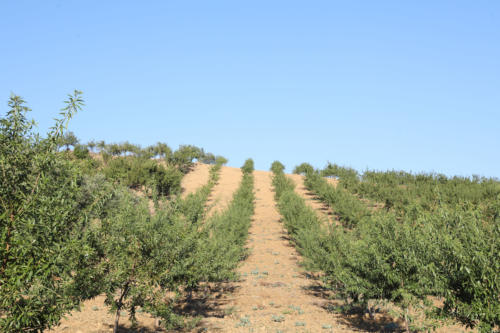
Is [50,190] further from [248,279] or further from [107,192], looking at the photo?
[248,279]

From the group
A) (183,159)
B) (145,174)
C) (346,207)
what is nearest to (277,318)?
(346,207)

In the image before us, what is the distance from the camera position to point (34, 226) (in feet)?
20.7

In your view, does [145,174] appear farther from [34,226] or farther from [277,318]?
[34,226]

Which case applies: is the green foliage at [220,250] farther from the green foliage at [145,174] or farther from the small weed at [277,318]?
the green foliage at [145,174]

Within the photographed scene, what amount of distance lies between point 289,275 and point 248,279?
12.2ft

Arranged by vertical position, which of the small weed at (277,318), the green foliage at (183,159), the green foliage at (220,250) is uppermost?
the green foliage at (183,159)

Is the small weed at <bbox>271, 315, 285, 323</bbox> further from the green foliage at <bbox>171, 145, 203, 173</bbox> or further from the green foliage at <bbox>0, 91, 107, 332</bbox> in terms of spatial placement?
the green foliage at <bbox>171, 145, 203, 173</bbox>

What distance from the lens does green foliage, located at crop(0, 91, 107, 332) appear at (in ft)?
20.0

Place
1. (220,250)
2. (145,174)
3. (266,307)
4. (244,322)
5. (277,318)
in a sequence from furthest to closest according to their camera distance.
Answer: (145,174)
(266,307)
(220,250)
(277,318)
(244,322)

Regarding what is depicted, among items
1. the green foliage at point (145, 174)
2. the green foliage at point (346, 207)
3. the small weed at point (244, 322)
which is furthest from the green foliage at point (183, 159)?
the small weed at point (244, 322)

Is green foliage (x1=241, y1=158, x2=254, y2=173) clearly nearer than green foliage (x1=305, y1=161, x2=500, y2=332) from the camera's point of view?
No

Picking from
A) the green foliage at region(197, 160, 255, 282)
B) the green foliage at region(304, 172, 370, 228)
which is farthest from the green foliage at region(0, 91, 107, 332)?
the green foliage at region(304, 172, 370, 228)

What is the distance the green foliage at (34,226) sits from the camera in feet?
20.0

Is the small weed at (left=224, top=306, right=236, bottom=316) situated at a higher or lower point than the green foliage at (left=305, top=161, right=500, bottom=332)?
lower
